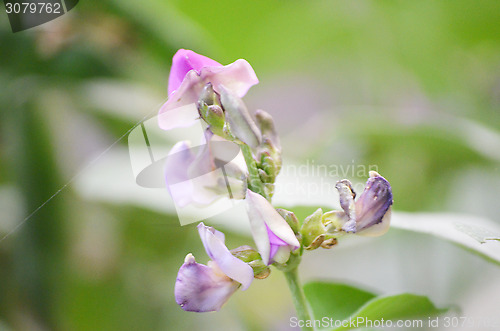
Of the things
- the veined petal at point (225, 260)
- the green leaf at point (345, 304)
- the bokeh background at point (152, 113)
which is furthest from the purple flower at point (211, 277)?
the bokeh background at point (152, 113)

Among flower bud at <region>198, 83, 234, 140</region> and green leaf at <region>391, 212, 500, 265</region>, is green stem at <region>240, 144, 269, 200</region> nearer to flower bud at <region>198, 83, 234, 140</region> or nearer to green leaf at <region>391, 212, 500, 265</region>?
flower bud at <region>198, 83, 234, 140</region>

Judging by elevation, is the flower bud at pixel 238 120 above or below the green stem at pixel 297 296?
above

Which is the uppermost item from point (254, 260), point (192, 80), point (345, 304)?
point (192, 80)

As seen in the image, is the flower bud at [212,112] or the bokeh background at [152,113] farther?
the bokeh background at [152,113]

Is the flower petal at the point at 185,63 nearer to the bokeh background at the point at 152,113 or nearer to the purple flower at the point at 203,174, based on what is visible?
the purple flower at the point at 203,174

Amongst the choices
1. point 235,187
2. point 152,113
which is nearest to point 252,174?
point 235,187

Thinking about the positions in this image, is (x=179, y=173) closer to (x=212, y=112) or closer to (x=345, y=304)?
(x=212, y=112)

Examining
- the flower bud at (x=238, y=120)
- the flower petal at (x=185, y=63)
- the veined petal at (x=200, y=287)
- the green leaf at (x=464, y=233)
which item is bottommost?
the green leaf at (x=464, y=233)
